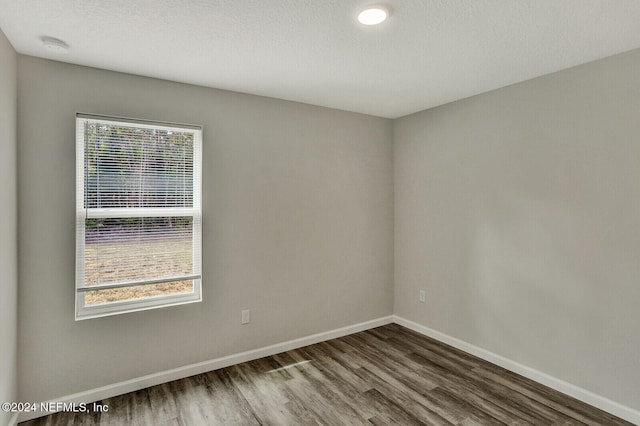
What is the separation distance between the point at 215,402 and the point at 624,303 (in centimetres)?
288

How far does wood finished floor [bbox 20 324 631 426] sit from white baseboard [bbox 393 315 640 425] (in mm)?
55

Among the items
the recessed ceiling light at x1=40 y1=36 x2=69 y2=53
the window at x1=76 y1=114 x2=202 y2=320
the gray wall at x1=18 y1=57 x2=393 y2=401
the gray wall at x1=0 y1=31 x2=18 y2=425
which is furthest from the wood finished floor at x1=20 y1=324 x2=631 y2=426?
the recessed ceiling light at x1=40 y1=36 x2=69 y2=53

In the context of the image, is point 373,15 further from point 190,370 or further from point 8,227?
point 190,370

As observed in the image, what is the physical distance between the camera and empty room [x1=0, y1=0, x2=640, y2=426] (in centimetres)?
204

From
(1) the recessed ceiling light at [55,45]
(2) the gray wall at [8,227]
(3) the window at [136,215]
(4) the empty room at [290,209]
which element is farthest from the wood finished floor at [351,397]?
(1) the recessed ceiling light at [55,45]

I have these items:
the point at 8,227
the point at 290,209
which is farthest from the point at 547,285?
the point at 8,227

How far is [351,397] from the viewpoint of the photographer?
8.39ft

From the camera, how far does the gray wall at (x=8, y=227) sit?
1.96m

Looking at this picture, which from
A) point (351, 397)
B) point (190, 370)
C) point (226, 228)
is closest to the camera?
point (351, 397)

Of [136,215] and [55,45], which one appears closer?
[55,45]

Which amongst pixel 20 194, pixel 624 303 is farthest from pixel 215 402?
pixel 624 303

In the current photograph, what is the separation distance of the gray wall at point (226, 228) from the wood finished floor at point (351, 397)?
274 millimetres

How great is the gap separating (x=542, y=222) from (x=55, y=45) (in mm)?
3593

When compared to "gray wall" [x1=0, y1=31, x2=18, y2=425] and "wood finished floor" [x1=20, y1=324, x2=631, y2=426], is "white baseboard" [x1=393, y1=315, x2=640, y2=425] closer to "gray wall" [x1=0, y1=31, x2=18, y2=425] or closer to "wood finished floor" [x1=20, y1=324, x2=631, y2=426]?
"wood finished floor" [x1=20, y1=324, x2=631, y2=426]
